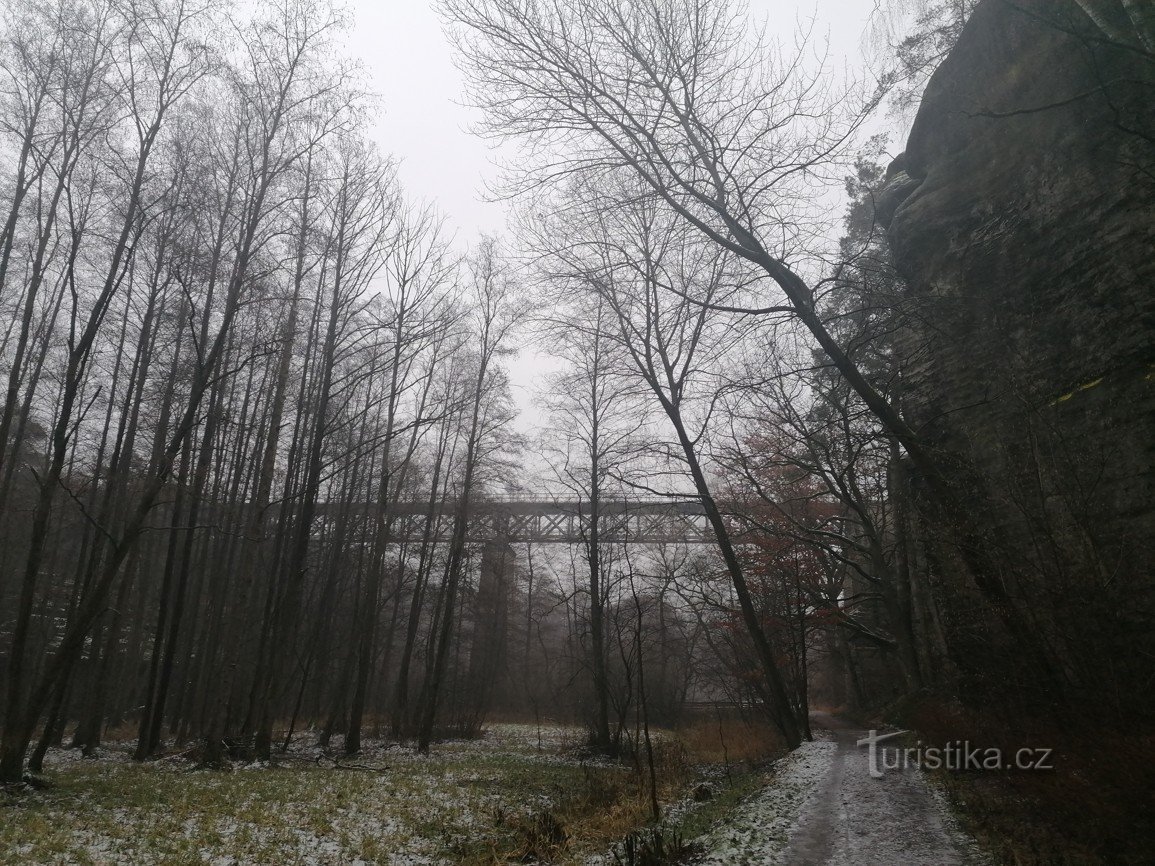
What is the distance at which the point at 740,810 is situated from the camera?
7.14 m

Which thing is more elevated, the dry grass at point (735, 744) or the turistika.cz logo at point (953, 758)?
the turistika.cz logo at point (953, 758)

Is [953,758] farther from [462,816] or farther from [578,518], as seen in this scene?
[578,518]

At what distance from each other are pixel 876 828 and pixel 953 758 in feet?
7.56

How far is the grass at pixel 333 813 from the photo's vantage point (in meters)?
5.77

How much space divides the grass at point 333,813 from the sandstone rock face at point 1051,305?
465cm

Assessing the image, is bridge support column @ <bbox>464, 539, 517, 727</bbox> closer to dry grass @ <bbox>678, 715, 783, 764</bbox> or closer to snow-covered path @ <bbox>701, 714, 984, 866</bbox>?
dry grass @ <bbox>678, 715, 783, 764</bbox>

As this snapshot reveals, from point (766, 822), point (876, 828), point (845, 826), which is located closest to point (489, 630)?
point (766, 822)

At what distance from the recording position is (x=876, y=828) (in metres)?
5.90

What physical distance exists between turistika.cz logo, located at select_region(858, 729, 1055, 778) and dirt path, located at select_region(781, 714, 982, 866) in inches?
14.4

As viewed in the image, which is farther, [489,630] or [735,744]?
[489,630]

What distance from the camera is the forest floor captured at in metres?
5.50

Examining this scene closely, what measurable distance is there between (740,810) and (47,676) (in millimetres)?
8246

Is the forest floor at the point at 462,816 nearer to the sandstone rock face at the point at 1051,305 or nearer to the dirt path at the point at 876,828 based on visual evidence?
the dirt path at the point at 876,828

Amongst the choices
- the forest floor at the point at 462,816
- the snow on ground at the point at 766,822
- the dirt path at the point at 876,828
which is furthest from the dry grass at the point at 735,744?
the dirt path at the point at 876,828
